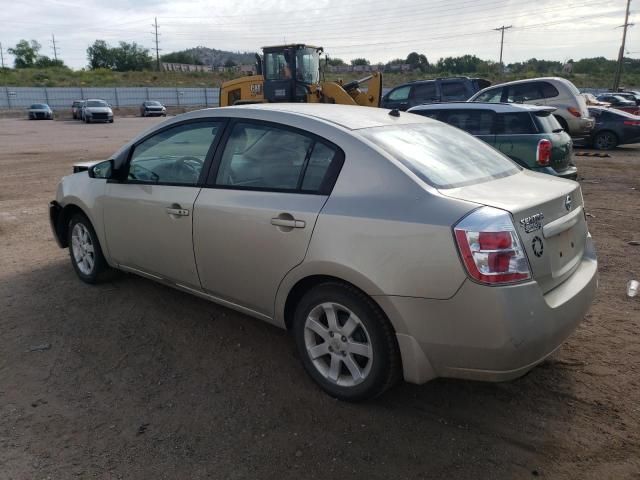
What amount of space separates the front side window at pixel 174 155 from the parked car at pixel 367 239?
0.05 ft

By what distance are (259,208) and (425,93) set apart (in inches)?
550

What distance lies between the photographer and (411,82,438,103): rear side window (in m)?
16.1

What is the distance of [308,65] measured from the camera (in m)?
16.0

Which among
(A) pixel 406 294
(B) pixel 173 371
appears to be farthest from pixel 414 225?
(B) pixel 173 371

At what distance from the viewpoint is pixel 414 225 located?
2.69 meters

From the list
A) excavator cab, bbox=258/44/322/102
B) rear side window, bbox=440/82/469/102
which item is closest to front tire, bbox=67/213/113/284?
excavator cab, bbox=258/44/322/102

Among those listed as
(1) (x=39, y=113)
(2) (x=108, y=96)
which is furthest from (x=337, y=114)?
(2) (x=108, y=96)

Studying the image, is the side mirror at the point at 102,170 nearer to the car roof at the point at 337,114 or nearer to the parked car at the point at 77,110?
the car roof at the point at 337,114

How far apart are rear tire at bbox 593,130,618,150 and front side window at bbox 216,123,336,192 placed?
15573 mm

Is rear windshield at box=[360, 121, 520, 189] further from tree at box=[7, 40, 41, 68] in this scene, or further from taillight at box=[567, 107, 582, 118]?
tree at box=[7, 40, 41, 68]

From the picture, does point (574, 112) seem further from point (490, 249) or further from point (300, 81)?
point (490, 249)

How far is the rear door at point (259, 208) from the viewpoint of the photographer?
3.13 meters

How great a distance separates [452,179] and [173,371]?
2150 millimetres

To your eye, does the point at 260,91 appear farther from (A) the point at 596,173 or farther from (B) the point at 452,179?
(B) the point at 452,179
